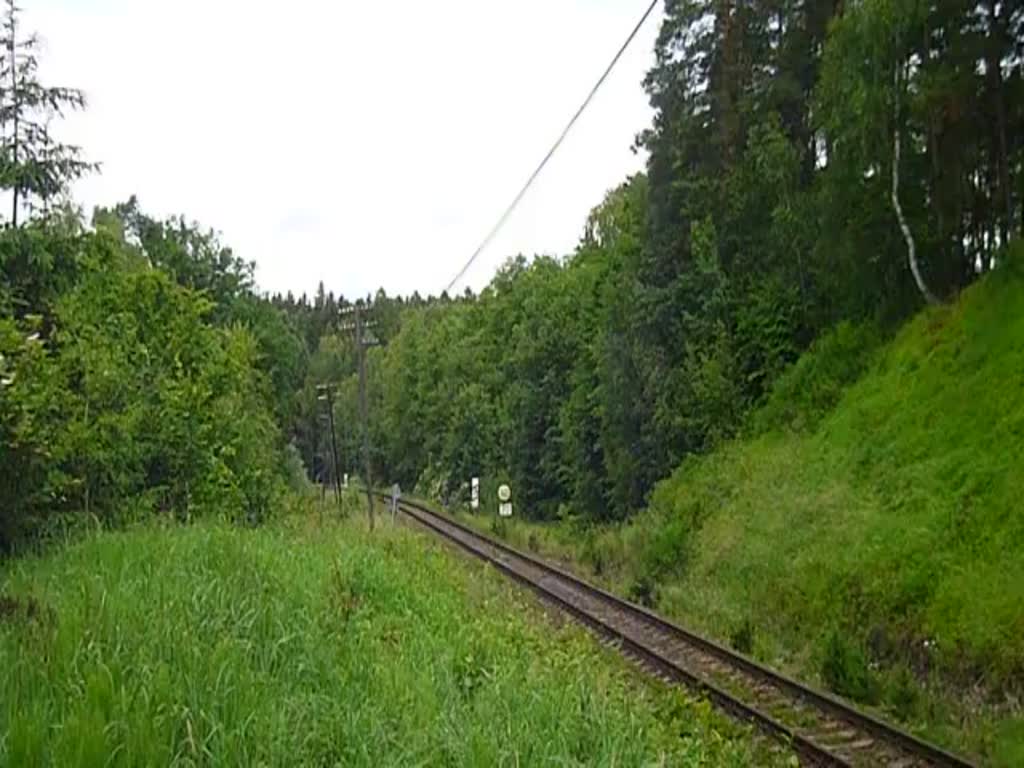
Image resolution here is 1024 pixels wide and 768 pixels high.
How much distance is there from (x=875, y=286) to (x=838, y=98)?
4.90 metres

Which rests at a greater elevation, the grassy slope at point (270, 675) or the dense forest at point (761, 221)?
the dense forest at point (761, 221)

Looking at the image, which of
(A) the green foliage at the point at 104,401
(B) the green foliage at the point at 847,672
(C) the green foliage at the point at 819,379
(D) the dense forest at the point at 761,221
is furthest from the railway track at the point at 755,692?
(D) the dense forest at the point at 761,221

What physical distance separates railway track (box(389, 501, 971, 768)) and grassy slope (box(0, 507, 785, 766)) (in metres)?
0.82

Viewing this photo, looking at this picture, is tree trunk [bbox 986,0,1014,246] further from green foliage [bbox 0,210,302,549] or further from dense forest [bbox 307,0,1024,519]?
green foliage [bbox 0,210,302,549]

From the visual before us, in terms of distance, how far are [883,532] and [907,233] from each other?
402 inches

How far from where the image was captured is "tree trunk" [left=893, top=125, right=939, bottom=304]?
24266 millimetres

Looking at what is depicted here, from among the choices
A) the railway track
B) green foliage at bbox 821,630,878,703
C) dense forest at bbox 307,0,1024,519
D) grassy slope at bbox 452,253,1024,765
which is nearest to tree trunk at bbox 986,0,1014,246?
dense forest at bbox 307,0,1024,519

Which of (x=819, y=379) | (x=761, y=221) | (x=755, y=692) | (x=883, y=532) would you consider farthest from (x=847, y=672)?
(x=761, y=221)

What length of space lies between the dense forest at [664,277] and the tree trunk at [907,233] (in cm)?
8

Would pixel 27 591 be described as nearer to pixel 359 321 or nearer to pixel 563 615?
pixel 563 615

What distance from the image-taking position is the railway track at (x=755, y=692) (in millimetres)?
9727

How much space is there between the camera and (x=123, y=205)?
174 feet

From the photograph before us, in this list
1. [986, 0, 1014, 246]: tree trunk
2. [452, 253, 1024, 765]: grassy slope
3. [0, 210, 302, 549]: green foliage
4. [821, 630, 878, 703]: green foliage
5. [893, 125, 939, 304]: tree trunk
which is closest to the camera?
[0, 210, 302, 549]: green foliage

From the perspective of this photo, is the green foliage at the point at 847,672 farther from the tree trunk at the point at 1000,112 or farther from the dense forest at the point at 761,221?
the tree trunk at the point at 1000,112
